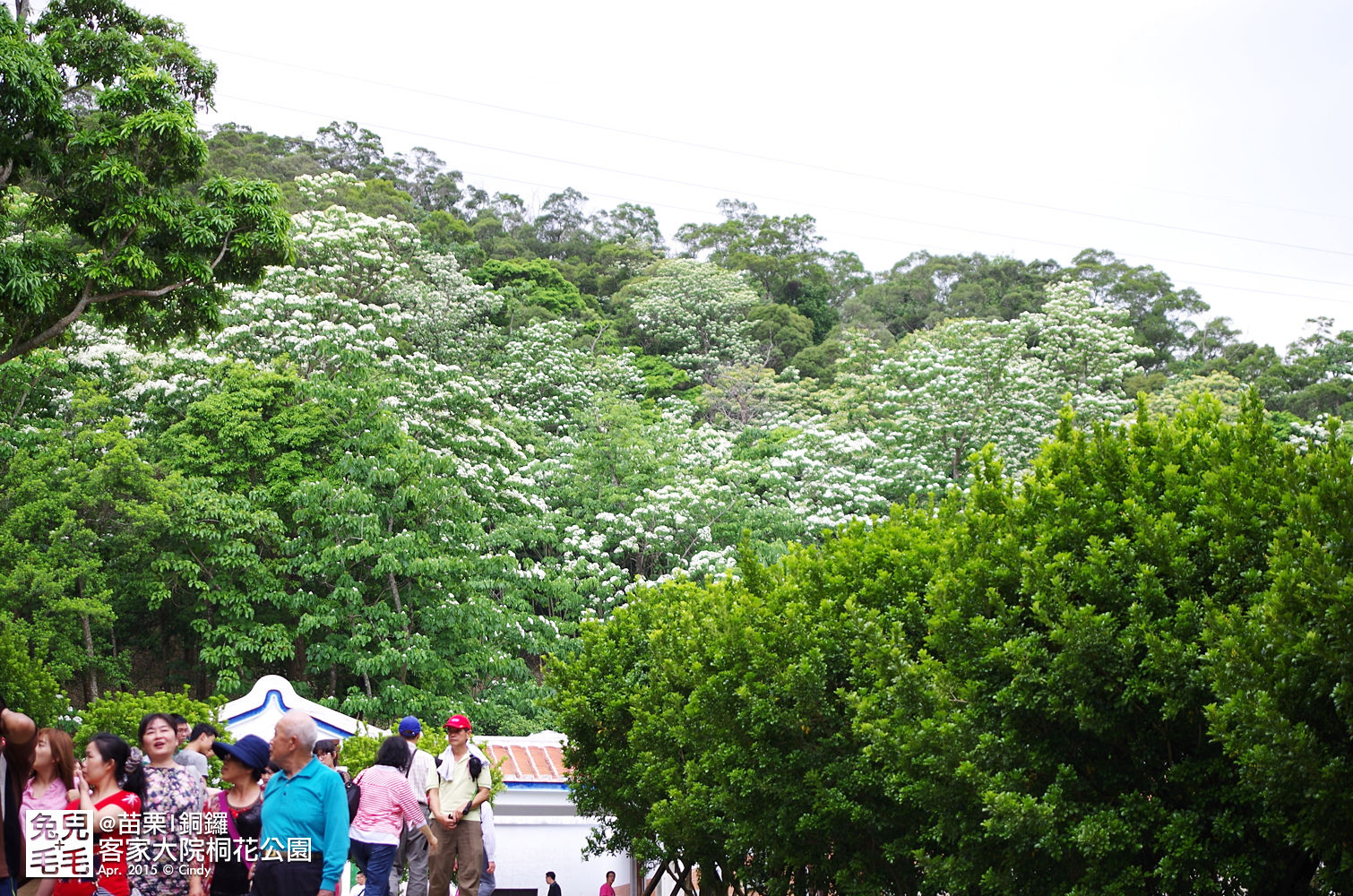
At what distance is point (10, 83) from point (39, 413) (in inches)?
489

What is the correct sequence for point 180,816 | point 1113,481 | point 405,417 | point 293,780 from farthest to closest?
point 405,417 < point 1113,481 < point 180,816 < point 293,780

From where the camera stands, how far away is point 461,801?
7.56 meters

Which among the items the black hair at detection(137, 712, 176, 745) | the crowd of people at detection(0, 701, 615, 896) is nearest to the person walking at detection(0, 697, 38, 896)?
the crowd of people at detection(0, 701, 615, 896)

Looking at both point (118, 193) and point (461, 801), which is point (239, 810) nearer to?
point (461, 801)

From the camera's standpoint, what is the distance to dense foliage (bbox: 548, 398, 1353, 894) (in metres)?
4.77

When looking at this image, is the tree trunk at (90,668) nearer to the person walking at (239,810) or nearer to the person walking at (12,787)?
the person walking at (12,787)

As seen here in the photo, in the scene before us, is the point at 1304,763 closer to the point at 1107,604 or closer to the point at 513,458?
the point at 1107,604

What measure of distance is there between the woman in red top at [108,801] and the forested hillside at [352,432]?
5.43 meters

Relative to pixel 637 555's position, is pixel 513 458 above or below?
above

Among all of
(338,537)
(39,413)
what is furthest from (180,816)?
(39,413)

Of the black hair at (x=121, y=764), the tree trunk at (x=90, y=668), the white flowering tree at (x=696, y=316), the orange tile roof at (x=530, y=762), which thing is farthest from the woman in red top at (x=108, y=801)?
the white flowering tree at (x=696, y=316)

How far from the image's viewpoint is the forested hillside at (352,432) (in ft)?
38.5

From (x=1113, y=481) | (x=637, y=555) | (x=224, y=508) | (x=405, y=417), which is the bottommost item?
(x=637, y=555)

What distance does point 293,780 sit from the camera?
16.8ft
